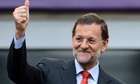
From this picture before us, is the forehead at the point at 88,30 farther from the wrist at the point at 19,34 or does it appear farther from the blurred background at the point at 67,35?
the blurred background at the point at 67,35

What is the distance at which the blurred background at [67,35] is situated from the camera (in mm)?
4969

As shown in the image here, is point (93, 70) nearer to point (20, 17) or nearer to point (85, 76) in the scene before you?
point (85, 76)

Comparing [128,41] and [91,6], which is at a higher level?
[91,6]

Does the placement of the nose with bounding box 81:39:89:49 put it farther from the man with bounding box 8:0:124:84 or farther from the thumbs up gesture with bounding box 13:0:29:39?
the thumbs up gesture with bounding box 13:0:29:39

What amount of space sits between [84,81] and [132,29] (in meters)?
2.01

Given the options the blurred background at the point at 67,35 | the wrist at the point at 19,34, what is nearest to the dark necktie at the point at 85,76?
the wrist at the point at 19,34

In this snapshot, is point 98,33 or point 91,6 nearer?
point 98,33

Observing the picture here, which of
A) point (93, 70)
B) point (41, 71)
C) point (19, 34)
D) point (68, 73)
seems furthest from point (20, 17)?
point (93, 70)

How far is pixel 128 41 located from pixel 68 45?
73 cm

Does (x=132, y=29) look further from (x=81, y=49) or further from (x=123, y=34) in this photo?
(x=81, y=49)
